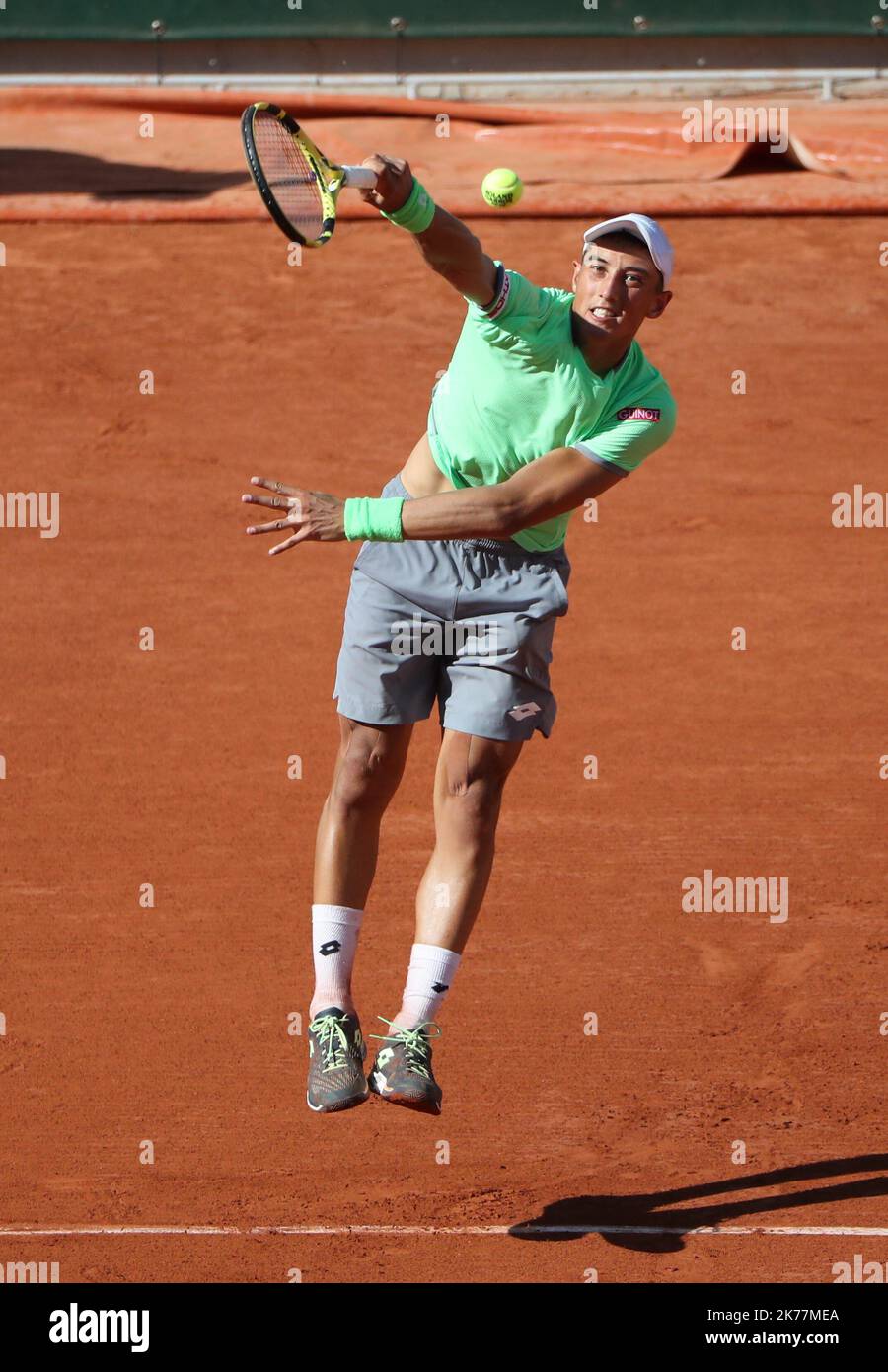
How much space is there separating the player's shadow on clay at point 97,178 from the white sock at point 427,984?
38.7 ft

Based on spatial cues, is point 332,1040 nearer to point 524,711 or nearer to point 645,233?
point 524,711

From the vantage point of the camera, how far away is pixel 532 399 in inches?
213

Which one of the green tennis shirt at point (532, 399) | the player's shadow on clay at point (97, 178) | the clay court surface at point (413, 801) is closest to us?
the green tennis shirt at point (532, 399)

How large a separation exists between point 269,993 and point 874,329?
9064 mm

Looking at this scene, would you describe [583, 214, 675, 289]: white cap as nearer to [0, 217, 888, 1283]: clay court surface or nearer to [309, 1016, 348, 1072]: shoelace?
[309, 1016, 348, 1072]: shoelace

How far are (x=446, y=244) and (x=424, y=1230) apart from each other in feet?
9.91

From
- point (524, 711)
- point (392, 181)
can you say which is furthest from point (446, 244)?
point (524, 711)

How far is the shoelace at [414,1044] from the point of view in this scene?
5.38m

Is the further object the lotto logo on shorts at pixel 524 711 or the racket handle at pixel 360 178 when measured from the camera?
the lotto logo on shorts at pixel 524 711

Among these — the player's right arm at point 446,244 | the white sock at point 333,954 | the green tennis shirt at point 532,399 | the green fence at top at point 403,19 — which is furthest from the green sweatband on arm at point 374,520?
the green fence at top at point 403,19

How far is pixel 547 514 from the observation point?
17.3 feet

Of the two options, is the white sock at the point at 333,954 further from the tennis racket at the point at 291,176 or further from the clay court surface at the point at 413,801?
the tennis racket at the point at 291,176

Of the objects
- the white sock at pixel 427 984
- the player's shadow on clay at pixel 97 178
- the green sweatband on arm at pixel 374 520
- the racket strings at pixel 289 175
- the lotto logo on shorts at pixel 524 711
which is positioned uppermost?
the player's shadow on clay at pixel 97 178

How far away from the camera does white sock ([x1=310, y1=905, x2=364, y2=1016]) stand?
5.62 meters
